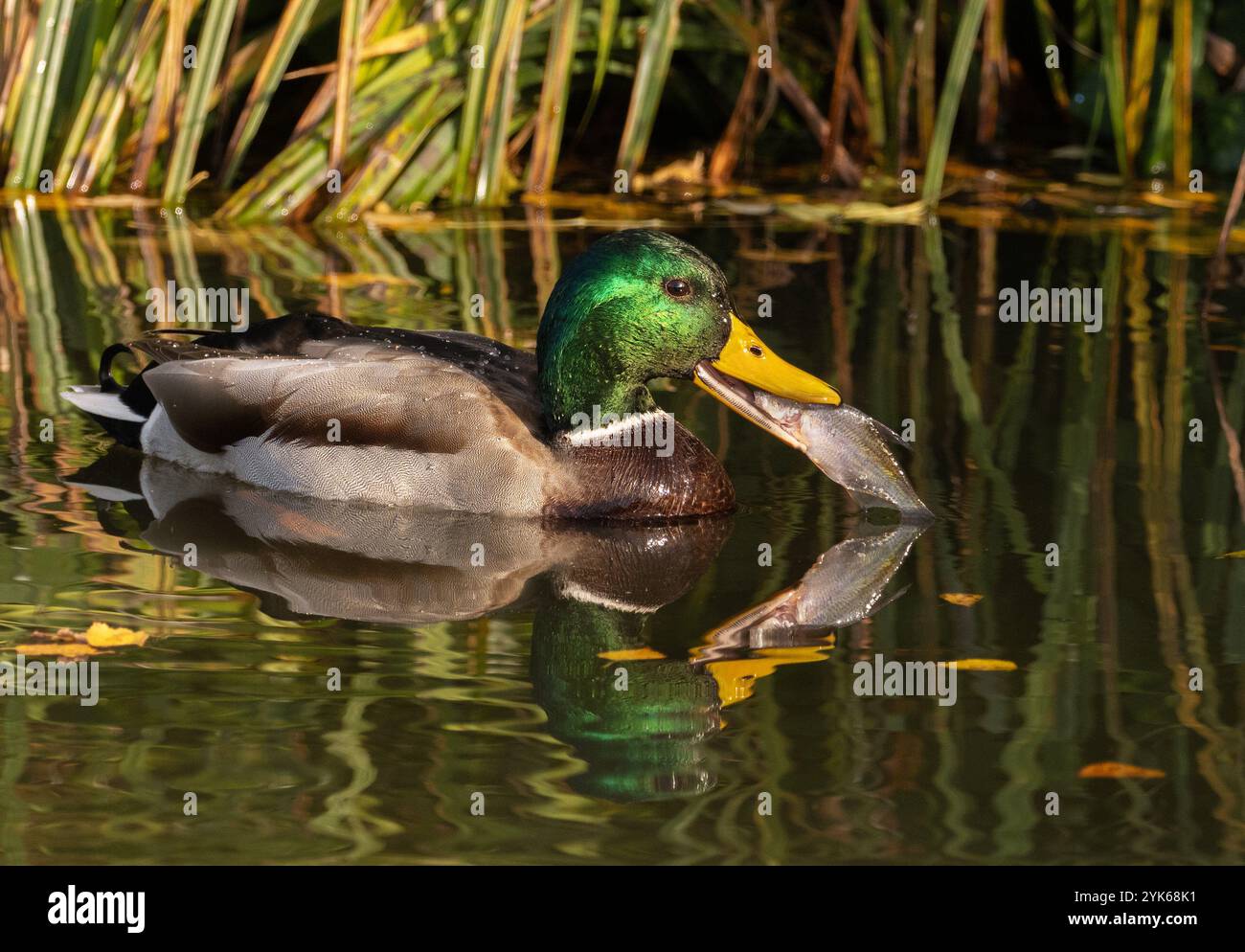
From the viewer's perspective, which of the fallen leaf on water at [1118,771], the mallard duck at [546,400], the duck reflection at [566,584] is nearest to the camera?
the fallen leaf on water at [1118,771]

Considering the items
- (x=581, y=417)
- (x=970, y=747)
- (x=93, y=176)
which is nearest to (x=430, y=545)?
(x=581, y=417)

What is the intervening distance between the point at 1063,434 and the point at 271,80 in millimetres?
5020

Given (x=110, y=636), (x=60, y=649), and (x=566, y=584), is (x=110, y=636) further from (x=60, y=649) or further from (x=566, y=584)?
(x=566, y=584)

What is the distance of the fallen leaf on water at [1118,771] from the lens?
4984mm

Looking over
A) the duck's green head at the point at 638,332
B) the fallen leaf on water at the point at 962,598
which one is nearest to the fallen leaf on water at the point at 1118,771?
the fallen leaf on water at the point at 962,598

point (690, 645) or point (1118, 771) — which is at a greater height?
point (690, 645)

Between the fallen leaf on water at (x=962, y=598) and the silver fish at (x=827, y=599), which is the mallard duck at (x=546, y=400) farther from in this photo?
the fallen leaf on water at (x=962, y=598)

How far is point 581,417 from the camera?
700cm

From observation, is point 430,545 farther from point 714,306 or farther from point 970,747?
point 970,747

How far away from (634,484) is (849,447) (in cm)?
71

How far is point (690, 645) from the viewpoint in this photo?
591 centimetres

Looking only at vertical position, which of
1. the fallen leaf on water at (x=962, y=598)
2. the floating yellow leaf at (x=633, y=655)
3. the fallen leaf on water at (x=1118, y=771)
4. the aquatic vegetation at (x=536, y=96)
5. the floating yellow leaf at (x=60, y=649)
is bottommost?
the fallen leaf on water at (x=1118, y=771)

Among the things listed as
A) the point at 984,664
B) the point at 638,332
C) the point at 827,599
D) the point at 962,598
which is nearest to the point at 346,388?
the point at 638,332

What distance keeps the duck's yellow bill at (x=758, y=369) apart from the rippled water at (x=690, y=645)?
44 centimetres
